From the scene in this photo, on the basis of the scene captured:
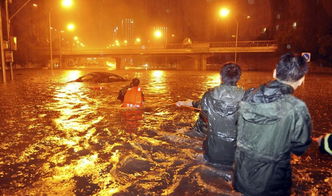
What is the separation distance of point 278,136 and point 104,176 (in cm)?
295

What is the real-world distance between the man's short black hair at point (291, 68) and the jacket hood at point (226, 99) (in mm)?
1429

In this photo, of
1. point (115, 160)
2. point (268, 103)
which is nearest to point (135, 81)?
point (115, 160)

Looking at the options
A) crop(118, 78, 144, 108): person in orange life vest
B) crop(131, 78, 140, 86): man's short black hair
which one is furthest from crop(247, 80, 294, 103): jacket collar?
crop(118, 78, 144, 108): person in orange life vest

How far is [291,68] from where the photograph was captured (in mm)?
2799

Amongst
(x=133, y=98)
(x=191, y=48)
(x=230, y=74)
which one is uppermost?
(x=191, y=48)

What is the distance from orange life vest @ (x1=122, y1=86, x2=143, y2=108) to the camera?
31.9 feet

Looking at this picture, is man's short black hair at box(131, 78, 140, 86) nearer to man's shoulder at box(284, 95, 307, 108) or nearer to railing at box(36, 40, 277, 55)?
man's shoulder at box(284, 95, 307, 108)

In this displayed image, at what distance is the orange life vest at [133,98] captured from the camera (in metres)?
9.72

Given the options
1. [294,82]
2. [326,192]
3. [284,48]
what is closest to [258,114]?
[294,82]

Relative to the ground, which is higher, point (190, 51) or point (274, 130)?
point (190, 51)

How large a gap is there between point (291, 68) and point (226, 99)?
1.56 m

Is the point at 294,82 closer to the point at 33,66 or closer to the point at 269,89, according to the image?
the point at 269,89

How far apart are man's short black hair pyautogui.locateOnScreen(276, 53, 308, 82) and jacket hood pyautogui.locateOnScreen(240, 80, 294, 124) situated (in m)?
0.09

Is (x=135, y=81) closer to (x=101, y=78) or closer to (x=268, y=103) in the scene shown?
(x=268, y=103)
